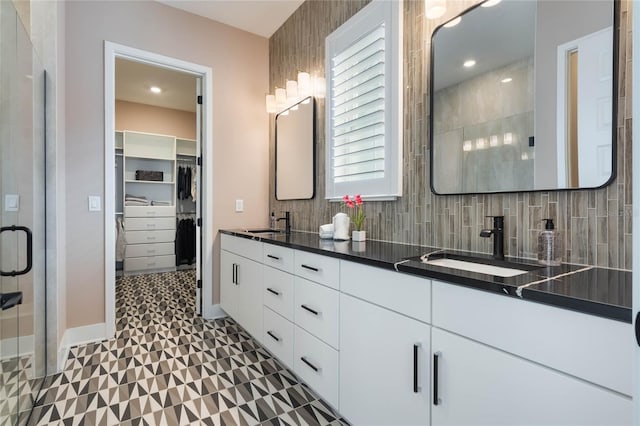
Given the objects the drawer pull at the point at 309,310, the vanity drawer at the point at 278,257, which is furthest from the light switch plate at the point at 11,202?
the drawer pull at the point at 309,310

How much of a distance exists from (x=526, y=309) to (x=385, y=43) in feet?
5.62

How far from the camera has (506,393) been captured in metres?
0.87

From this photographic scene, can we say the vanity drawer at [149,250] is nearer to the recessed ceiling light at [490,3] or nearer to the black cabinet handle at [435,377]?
the black cabinet handle at [435,377]

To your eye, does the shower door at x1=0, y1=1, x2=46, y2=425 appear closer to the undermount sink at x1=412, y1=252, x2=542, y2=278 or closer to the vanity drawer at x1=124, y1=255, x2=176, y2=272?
the undermount sink at x1=412, y1=252, x2=542, y2=278

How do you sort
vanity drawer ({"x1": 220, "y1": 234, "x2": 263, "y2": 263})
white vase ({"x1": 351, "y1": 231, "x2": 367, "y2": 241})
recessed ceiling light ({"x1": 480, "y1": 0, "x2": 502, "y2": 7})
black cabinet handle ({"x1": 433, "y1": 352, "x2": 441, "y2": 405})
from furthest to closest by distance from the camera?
1. vanity drawer ({"x1": 220, "y1": 234, "x2": 263, "y2": 263})
2. white vase ({"x1": 351, "y1": 231, "x2": 367, "y2": 241})
3. recessed ceiling light ({"x1": 480, "y1": 0, "x2": 502, "y2": 7})
4. black cabinet handle ({"x1": 433, "y1": 352, "x2": 441, "y2": 405})

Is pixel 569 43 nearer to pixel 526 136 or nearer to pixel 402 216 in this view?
pixel 526 136

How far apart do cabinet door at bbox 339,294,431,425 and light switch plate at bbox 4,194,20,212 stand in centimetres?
152

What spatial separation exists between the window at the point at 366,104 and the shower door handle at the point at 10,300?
1828 mm

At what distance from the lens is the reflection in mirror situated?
268 centimetres

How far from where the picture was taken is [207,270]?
3.01m

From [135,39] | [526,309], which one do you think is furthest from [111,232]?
[526,309]

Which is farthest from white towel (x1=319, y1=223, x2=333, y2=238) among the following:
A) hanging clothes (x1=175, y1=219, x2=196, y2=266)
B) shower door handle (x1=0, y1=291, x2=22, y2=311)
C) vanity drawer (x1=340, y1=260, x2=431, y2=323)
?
hanging clothes (x1=175, y1=219, x2=196, y2=266)

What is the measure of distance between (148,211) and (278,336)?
13.0 ft

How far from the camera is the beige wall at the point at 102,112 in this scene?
2.46 m
